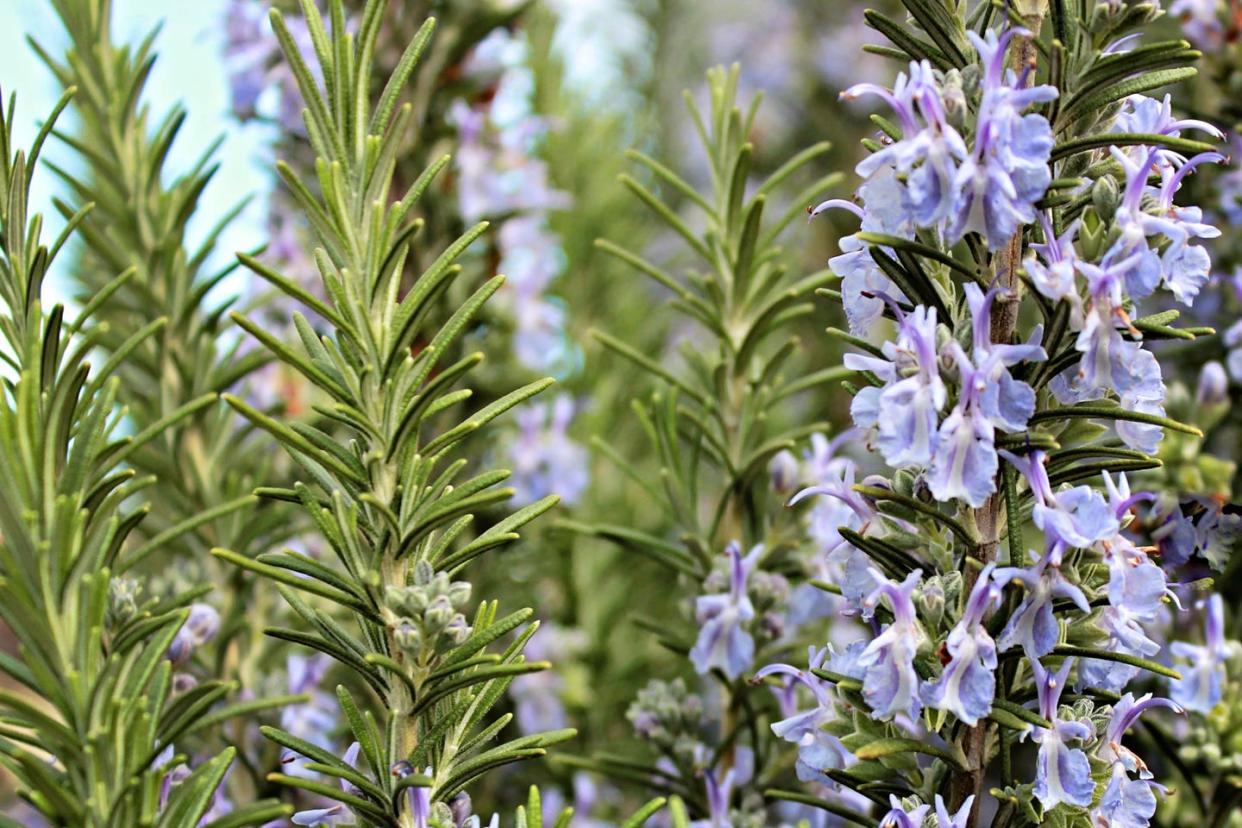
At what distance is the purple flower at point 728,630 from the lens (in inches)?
30.5

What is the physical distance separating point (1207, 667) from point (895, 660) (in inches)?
14.2

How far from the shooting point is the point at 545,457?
1.27 m

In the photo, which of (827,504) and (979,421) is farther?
(827,504)

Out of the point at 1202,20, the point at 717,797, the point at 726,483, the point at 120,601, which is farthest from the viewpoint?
the point at 1202,20

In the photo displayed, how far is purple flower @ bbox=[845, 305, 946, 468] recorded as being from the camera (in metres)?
0.50

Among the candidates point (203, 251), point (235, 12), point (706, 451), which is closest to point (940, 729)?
point (706, 451)

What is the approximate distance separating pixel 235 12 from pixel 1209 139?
0.97 meters

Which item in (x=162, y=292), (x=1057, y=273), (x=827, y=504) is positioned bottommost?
(x=827, y=504)

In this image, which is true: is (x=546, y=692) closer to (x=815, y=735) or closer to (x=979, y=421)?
(x=815, y=735)

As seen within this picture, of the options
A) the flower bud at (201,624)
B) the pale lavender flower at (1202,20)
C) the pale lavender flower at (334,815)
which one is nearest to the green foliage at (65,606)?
the pale lavender flower at (334,815)

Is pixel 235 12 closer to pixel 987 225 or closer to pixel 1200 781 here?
pixel 987 225

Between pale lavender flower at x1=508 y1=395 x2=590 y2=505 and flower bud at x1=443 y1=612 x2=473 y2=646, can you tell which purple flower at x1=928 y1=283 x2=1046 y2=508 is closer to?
flower bud at x1=443 y1=612 x2=473 y2=646

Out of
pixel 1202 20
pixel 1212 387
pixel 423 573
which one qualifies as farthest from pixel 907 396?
pixel 1202 20

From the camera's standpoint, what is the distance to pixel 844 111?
198cm
